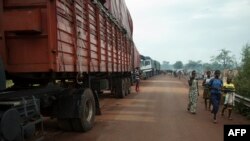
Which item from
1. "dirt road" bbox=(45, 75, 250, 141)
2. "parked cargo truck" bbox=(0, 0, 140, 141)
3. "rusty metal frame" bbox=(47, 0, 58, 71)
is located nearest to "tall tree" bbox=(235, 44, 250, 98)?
"dirt road" bbox=(45, 75, 250, 141)

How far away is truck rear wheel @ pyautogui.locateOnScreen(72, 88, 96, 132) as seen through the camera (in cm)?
1006

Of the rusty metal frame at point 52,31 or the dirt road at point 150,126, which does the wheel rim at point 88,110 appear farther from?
the rusty metal frame at point 52,31

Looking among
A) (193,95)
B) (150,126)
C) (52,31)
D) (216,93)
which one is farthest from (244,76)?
(52,31)

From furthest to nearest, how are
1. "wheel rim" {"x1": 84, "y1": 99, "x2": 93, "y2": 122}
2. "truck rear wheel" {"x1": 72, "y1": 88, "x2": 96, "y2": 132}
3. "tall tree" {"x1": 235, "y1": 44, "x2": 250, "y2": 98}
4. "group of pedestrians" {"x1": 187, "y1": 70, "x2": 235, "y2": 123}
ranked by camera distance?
"tall tree" {"x1": 235, "y1": 44, "x2": 250, "y2": 98} < "group of pedestrians" {"x1": 187, "y1": 70, "x2": 235, "y2": 123} < "wheel rim" {"x1": 84, "y1": 99, "x2": 93, "y2": 122} < "truck rear wheel" {"x1": 72, "y1": 88, "x2": 96, "y2": 132}

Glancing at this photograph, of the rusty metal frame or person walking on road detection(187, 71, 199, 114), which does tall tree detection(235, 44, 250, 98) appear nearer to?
person walking on road detection(187, 71, 199, 114)

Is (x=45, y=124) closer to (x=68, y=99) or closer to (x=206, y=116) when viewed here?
(x=68, y=99)

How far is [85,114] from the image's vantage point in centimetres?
1052

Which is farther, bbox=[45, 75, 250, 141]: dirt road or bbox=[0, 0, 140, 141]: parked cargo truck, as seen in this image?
bbox=[45, 75, 250, 141]: dirt road

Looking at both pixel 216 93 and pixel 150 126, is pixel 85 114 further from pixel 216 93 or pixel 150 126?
pixel 216 93

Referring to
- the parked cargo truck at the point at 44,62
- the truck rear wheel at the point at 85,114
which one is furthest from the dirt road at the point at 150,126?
the parked cargo truck at the point at 44,62

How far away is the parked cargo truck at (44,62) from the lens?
7121 millimetres

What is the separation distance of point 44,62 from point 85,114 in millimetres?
2834

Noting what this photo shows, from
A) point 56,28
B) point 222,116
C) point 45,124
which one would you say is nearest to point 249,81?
point 222,116

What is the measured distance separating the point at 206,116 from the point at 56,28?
7.50 m
